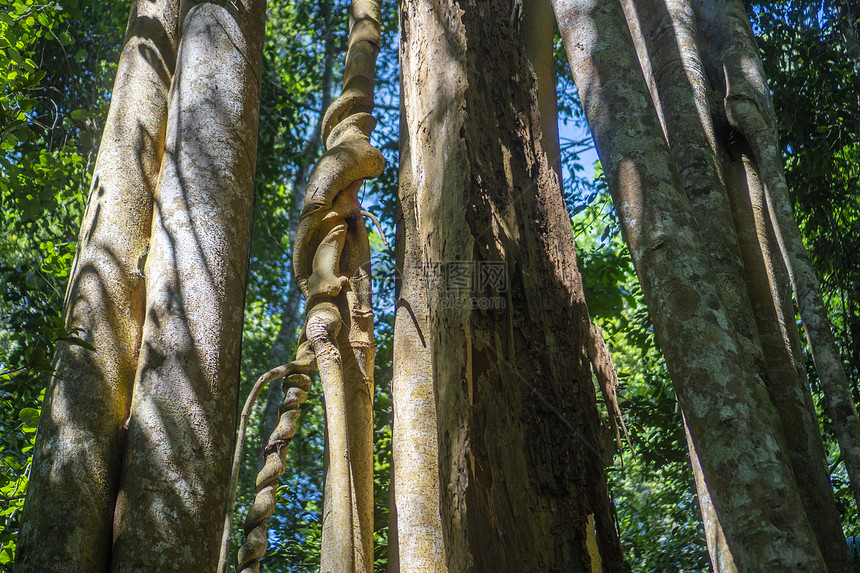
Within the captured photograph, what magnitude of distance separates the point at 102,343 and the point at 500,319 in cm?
200

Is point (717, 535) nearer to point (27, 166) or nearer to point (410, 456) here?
point (410, 456)

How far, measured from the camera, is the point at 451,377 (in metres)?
1.74

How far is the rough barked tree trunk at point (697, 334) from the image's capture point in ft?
6.28

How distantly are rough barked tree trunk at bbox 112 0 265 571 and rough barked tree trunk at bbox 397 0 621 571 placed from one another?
4.30 feet

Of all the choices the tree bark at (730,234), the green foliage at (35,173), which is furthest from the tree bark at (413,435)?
the green foliage at (35,173)

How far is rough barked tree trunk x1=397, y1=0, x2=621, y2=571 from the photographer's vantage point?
63.1 inches

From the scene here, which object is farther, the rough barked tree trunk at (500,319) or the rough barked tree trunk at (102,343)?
the rough barked tree trunk at (102,343)

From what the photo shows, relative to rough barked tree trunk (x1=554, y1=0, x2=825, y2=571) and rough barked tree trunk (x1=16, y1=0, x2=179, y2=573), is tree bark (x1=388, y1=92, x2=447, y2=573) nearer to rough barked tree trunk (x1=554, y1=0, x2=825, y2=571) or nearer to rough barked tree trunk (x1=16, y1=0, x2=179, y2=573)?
rough barked tree trunk (x1=554, y1=0, x2=825, y2=571)

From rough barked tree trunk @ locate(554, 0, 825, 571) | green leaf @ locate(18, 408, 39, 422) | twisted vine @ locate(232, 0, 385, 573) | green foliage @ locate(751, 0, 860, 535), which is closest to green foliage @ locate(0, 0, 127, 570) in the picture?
green leaf @ locate(18, 408, 39, 422)

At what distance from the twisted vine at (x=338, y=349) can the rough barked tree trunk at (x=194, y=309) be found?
422 mm

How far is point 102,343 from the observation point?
3.00 m

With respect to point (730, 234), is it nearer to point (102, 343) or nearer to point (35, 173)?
point (102, 343)

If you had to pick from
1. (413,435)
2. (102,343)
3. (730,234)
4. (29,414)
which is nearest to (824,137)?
(730,234)

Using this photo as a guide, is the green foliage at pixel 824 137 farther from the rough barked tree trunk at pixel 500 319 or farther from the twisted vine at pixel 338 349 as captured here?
the rough barked tree trunk at pixel 500 319
